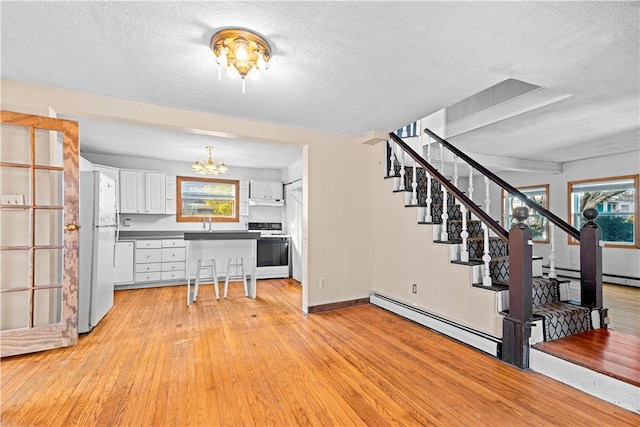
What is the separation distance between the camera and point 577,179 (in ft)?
19.7

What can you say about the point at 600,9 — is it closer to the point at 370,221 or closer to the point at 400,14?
the point at 400,14

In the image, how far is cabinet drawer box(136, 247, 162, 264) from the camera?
204 inches

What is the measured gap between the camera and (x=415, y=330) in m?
3.13

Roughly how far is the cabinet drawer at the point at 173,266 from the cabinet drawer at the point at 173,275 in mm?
54

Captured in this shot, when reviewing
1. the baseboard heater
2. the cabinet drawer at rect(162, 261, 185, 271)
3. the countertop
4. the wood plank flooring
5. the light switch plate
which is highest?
the light switch plate

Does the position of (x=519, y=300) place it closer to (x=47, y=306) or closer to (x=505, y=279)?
(x=505, y=279)

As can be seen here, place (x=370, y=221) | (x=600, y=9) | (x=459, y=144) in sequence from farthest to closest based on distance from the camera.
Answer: (x=459, y=144) → (x=370, y=221) → (x=600, y=9)

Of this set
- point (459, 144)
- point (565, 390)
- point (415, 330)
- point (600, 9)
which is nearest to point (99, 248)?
point (415, 330)

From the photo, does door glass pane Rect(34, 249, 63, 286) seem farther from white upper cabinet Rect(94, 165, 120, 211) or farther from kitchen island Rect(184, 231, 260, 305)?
white upper cabinet Rect(94, 165, 120, 211)

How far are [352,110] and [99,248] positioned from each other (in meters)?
3.11

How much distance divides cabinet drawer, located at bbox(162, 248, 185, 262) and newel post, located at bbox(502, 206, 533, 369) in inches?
199

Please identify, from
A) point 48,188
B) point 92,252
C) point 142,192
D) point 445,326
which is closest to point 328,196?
point 445,326

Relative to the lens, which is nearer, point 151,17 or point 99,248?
point 151,17

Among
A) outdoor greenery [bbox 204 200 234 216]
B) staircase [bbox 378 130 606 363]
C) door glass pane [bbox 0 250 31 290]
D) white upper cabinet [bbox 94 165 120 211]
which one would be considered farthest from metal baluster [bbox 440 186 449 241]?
white upper cabinet [bbox 94 165 120 211]
